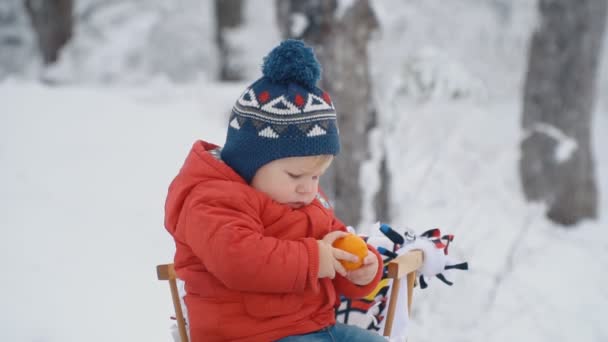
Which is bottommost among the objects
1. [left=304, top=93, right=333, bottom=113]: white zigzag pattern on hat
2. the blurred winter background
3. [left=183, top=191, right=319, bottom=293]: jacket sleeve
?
the blurred winter background

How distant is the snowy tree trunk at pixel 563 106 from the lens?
6.51 metres

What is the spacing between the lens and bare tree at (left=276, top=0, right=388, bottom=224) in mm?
4211

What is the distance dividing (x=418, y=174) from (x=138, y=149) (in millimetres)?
2761

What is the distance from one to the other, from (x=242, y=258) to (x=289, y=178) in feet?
1.10

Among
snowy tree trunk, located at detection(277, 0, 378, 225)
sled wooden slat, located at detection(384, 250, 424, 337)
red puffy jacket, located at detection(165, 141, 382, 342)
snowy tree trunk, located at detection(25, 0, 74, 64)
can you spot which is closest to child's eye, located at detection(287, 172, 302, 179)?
red puffy jacket, located at detection(165, 141, 382, 342)

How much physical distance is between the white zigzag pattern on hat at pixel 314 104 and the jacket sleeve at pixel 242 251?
0.36 meters

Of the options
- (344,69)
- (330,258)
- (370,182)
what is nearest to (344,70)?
(344,69)

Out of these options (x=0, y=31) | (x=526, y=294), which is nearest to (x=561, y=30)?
(x=526, y=294)

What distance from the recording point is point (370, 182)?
14.8ft

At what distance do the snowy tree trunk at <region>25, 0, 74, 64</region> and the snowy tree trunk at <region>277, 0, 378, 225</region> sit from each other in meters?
7.19

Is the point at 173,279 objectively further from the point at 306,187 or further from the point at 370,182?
the point at 370,182

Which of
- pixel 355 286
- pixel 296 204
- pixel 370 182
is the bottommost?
pixel 370 182

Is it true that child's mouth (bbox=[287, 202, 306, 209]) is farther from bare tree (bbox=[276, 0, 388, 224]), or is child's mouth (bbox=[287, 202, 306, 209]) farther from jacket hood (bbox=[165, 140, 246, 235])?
bare tree (bbox=[276, 0, 388, 224])

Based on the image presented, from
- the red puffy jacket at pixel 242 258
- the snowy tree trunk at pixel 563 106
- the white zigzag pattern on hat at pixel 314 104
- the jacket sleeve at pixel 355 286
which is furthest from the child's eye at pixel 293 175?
the snowy tree trunk at pixel 563 106
